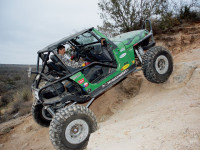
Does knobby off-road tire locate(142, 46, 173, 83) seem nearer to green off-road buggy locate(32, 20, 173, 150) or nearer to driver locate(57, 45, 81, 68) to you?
green off-road buggy locate(32, 20, 173, 150)

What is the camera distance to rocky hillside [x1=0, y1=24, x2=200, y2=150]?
5.66 feet

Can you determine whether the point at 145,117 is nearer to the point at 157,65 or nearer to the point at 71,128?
the point at 71,128

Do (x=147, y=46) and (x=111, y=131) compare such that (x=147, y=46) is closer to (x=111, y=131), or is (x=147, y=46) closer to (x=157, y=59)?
(x=157, y=59)

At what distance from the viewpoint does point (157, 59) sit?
3691 mm

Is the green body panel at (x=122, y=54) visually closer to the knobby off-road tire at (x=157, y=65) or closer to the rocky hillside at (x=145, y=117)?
the knobby off-road tire at (x=157, y=65)

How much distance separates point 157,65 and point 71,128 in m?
2.68

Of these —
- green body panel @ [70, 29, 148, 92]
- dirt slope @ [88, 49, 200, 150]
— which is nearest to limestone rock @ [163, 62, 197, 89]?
dirt slope @ [88, 49, 200, 150]

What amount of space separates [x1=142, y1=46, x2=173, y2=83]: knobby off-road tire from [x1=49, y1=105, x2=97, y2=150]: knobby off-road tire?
189cm

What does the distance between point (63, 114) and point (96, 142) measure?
32.0 inches

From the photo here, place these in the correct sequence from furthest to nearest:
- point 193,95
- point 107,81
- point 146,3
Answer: point 146,3, point 107,81, point 193,95

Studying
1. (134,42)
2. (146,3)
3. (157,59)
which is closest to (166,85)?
(157,59)

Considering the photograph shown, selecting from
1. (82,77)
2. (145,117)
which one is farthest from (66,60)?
(145,117)

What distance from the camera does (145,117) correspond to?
2.50 meters

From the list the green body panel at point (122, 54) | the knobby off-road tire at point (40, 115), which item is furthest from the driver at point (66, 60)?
the knobby off-road tire at point (40, 115)
